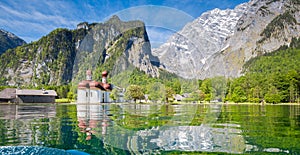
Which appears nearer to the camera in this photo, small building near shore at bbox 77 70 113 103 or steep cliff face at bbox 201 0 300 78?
small building near shore at bbox 77 70 113 103

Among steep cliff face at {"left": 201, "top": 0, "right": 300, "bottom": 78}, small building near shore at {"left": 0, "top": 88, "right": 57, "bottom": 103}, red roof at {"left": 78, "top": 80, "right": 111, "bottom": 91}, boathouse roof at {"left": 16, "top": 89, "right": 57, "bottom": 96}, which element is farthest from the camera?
steep cliff face at {"left": 201, "top": 0, "right": 300, "bottom": 78}

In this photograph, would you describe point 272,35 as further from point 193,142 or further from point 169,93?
point 169,93

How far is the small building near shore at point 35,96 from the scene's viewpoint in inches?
2378

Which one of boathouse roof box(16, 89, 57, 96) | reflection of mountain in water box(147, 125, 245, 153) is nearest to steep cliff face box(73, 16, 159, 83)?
reflection of mountain in water box(147, 125, 245, 153)

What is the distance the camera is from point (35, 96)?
62406 mm

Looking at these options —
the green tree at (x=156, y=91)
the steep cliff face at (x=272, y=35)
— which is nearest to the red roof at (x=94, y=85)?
the green tree at (x=156, y=91)

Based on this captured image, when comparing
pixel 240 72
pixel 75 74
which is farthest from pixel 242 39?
pixel 75 74

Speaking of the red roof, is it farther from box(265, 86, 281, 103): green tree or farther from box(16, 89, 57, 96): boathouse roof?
box(265, 86, 281, 103): green tree

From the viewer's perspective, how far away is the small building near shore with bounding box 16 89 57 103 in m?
60.4

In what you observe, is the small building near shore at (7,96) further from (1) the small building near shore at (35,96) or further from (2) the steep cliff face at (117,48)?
(2) the steep cliff face at (117,48)

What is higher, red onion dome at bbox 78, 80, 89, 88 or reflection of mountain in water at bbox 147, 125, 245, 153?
red onion dome at bbox 78, 80, 89, 88

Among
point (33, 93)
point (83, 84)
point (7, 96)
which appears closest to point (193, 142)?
point (83, 84)

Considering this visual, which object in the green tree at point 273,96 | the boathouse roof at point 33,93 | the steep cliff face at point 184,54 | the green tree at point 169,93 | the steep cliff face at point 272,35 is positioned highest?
the steep cliff face at point 272,35

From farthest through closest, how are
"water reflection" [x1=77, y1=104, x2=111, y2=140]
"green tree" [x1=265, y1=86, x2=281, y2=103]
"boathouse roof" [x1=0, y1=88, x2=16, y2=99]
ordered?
"green tree" [x1=265, y1=86, x2=281, y2=103]
"boathouse roof" [x1=0, y1=88, x2=16, y2=99]
"water reflection" [x1=77, y1=104, x2=111, y2=140]
